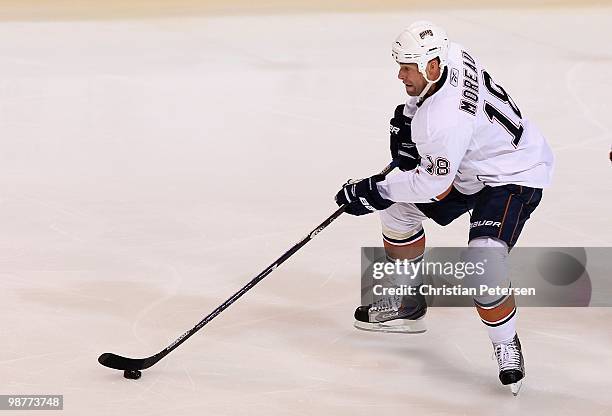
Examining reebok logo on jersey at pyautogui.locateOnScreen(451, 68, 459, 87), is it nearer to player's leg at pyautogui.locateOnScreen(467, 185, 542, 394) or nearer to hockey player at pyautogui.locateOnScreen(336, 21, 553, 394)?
hockey player at pyautogui.locateOnScreen(336, 21, 553, 394)

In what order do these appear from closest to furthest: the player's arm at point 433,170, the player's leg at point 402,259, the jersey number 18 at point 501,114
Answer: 1. the player's arm at point 433,170
2. the jersey number 18 at point 501,114
3. the player's leg at point 402,259

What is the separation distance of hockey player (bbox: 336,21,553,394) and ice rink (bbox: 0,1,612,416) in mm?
375

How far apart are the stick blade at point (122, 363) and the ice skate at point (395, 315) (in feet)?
2.52

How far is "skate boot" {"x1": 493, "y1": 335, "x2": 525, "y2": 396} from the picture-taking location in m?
3.31

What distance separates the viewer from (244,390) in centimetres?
338

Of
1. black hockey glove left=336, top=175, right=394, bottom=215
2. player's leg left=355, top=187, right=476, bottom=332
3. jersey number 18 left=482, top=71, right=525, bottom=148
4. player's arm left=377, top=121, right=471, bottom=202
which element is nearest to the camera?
player's arm left=377, top=121, right=471, bottom=202

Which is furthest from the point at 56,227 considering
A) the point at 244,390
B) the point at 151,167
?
the point at 244,390

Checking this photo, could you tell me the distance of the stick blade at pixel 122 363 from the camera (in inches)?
135

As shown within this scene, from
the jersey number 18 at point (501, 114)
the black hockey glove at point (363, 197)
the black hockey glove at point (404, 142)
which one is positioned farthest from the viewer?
the black hockey glove at point (404, 142)

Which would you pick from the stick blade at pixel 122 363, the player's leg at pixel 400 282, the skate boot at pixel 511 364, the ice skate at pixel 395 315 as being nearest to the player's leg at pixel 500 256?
the skate boot at pixel 511 364

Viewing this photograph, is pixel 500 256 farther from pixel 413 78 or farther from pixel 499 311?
pixel 413 78

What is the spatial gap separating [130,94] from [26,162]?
1145 millimetres

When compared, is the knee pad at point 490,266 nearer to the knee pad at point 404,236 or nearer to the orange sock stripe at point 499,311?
the orange sock stripe at point 499,311

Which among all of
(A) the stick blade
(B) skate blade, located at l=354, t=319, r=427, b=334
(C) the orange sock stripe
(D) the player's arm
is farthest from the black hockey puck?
(C) the orange sock stripe
